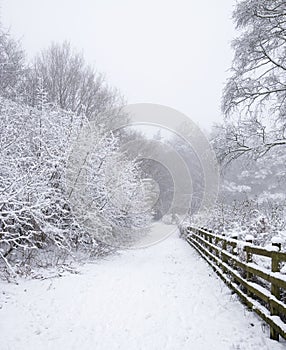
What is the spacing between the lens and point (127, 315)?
525 centimetres

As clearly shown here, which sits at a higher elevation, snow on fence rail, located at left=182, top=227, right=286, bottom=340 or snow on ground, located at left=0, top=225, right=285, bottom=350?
snow on fence rail, located at left=182, top=227, right=286, bottom=340

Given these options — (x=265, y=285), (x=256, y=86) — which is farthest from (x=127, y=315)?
(x=256, y=86)

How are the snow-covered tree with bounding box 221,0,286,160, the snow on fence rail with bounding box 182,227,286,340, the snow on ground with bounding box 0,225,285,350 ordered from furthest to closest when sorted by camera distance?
the snow-covered tree with bounding box 221,0,286,160 → the snow on ground with bounding box 0,225,285,350 → the snow on fence rail with bounding box 182,227,286,340

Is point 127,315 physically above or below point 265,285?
below

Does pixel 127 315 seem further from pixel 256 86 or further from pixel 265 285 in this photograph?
pixel 256 86

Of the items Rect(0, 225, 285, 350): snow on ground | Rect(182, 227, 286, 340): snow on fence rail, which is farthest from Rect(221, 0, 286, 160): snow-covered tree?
Rect(0, 225, 285, 350): snow on ground

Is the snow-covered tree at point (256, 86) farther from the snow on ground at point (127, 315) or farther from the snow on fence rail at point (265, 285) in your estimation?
the snow on ground at point (127, 315)

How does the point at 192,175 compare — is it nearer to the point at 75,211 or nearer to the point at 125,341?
the point at 75,211

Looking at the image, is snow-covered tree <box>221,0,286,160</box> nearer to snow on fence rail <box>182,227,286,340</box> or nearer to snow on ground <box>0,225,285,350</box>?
snow on fence rail <box>182,227,286,340</box>

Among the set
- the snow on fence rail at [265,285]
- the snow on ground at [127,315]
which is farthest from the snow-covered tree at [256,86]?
the snow on ground at [127,315]

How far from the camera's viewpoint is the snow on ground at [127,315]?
409 centimetres

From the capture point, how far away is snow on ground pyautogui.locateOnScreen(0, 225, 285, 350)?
409 cm

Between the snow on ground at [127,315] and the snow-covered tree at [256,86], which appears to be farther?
the snow-covered tree at [256,86]

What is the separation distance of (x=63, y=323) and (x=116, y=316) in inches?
37.6
